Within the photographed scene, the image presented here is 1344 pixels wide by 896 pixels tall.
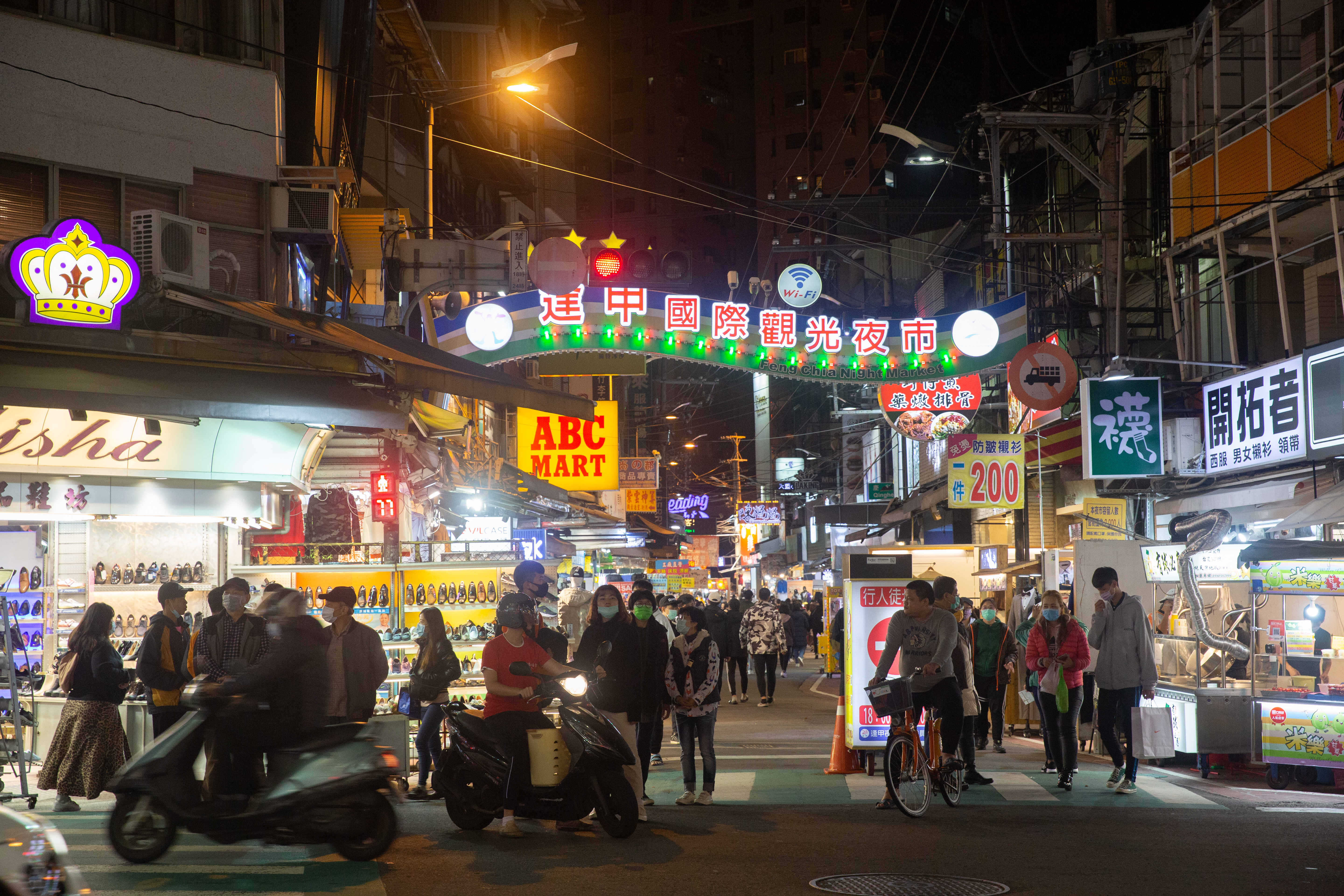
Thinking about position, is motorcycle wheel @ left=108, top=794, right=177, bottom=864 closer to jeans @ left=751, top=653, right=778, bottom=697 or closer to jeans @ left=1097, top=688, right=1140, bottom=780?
jeans @ left=1097, top=688, right=1140, bottom=780

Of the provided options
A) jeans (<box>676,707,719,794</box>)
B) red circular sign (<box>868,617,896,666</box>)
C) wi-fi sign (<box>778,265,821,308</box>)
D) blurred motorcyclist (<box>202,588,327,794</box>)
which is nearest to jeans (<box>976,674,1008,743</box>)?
red circular sign (<box>868,617,896,666</box>)

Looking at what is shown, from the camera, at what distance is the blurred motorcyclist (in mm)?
8062

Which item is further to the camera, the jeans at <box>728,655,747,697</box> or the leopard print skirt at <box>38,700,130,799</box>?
the jeans at <box>728,655,747,697</box>

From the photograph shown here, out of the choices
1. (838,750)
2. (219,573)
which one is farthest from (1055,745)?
(219,573)

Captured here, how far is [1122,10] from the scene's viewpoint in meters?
24.8

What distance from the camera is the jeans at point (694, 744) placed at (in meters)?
11.4

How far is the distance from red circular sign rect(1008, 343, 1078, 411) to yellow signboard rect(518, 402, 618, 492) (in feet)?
39.3

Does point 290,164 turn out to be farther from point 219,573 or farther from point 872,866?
point 872,866

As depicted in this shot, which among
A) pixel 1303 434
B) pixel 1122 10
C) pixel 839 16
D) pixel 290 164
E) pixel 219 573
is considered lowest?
pixel 219 573

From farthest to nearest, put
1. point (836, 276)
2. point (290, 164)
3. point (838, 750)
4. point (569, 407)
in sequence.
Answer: point (836, 276), point (290, 164), point (569, 407), point (838, 750)

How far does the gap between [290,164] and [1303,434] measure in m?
13.3

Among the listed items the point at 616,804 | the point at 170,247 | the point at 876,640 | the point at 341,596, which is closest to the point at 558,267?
the point at 170,247

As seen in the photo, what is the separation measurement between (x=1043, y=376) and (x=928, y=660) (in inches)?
299

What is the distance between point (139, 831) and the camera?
27.4 feet
